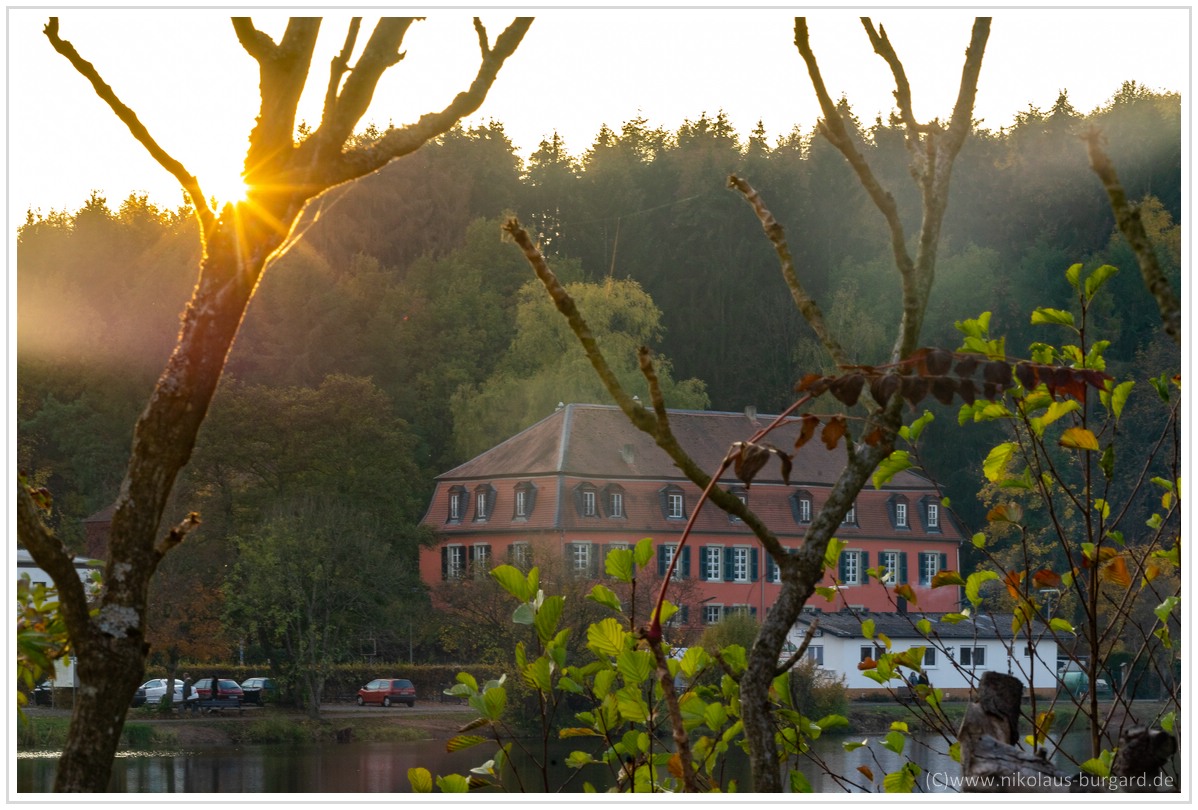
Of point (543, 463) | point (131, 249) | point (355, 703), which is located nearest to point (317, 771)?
point (355, 703)

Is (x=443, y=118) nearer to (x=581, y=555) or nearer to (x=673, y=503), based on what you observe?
(x=581, y=555)

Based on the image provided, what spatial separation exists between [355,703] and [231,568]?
410cm

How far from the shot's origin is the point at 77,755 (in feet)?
6.12

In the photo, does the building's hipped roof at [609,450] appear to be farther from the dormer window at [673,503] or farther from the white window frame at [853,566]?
the white window frame at [853,566]

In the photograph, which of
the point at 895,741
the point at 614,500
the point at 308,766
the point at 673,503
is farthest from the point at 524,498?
the point at 895,741

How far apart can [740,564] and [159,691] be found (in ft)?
50.5

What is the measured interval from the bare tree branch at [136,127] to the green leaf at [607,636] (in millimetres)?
885

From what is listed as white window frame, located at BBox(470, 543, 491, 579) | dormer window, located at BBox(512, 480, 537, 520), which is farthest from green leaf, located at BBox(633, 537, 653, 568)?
dormer window, located at BBox(512, 480, 537, 520)

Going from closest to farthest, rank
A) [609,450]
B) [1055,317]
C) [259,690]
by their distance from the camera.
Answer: [1055,317] → [259,690] → [609,450]

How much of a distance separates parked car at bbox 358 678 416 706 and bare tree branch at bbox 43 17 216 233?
29558mm

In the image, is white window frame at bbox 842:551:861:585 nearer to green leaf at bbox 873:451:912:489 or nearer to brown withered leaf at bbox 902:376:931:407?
green leaf at bbox 873:451:912:489

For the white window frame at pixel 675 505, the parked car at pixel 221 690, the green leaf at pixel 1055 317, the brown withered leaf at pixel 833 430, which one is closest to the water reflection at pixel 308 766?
the parked car at pixel 221 690

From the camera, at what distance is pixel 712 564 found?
37094mm

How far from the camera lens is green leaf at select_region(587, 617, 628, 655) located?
228 centimetres
